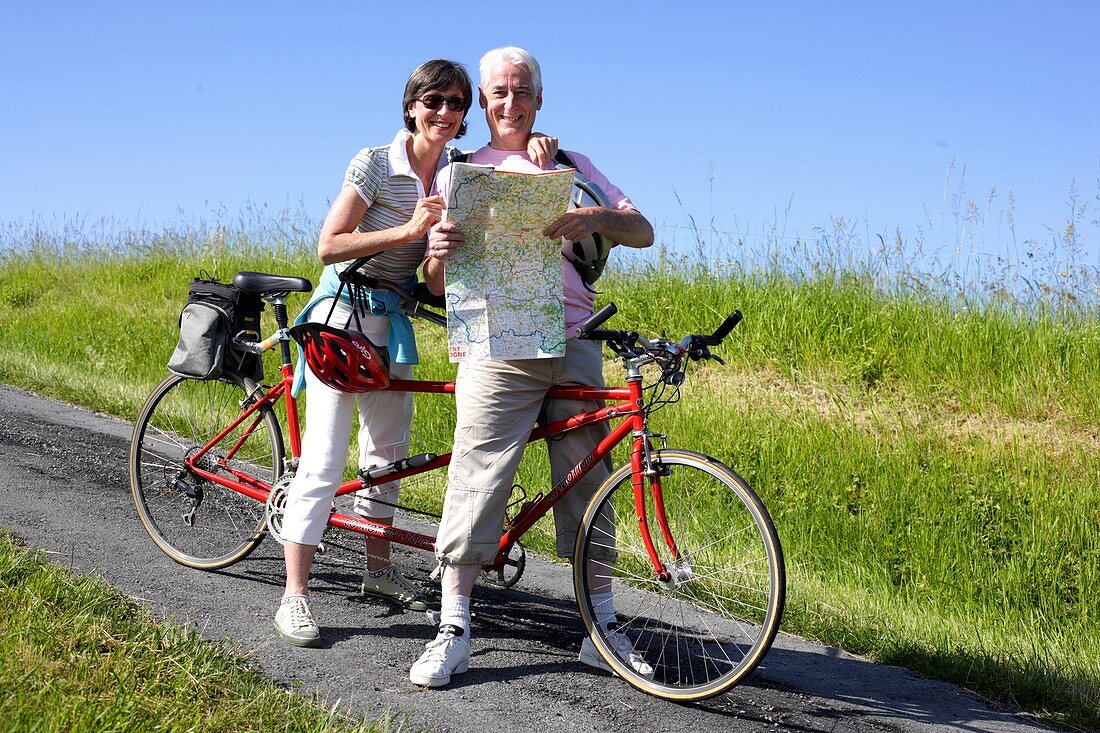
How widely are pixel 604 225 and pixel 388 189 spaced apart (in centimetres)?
91

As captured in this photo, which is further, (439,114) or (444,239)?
(439,114)

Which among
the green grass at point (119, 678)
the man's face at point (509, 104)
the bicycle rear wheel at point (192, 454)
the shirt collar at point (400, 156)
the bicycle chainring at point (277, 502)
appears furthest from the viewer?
the bicycle rear wheel at point (192, 454)

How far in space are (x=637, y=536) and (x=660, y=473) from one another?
1276 millimetres

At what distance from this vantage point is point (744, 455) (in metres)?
8.02

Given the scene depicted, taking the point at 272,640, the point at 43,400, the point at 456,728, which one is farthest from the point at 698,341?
the point at 43,400

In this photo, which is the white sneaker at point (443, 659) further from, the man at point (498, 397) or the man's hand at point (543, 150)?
the man's hand at point (543, 150)

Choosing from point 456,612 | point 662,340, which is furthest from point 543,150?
point 456,612

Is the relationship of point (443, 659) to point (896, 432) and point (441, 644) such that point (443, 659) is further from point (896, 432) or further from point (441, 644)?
point (896, 432)

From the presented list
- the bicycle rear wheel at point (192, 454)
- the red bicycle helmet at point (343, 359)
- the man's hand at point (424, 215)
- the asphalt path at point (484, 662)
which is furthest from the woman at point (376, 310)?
the bicycle rear wheel at point (192, 454)

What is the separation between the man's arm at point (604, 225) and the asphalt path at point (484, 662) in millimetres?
1714

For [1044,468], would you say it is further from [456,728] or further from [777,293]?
[456,728]

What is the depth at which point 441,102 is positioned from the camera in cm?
427

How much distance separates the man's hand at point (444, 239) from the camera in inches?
156

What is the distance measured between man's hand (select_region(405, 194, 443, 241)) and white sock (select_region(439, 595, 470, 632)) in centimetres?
141
